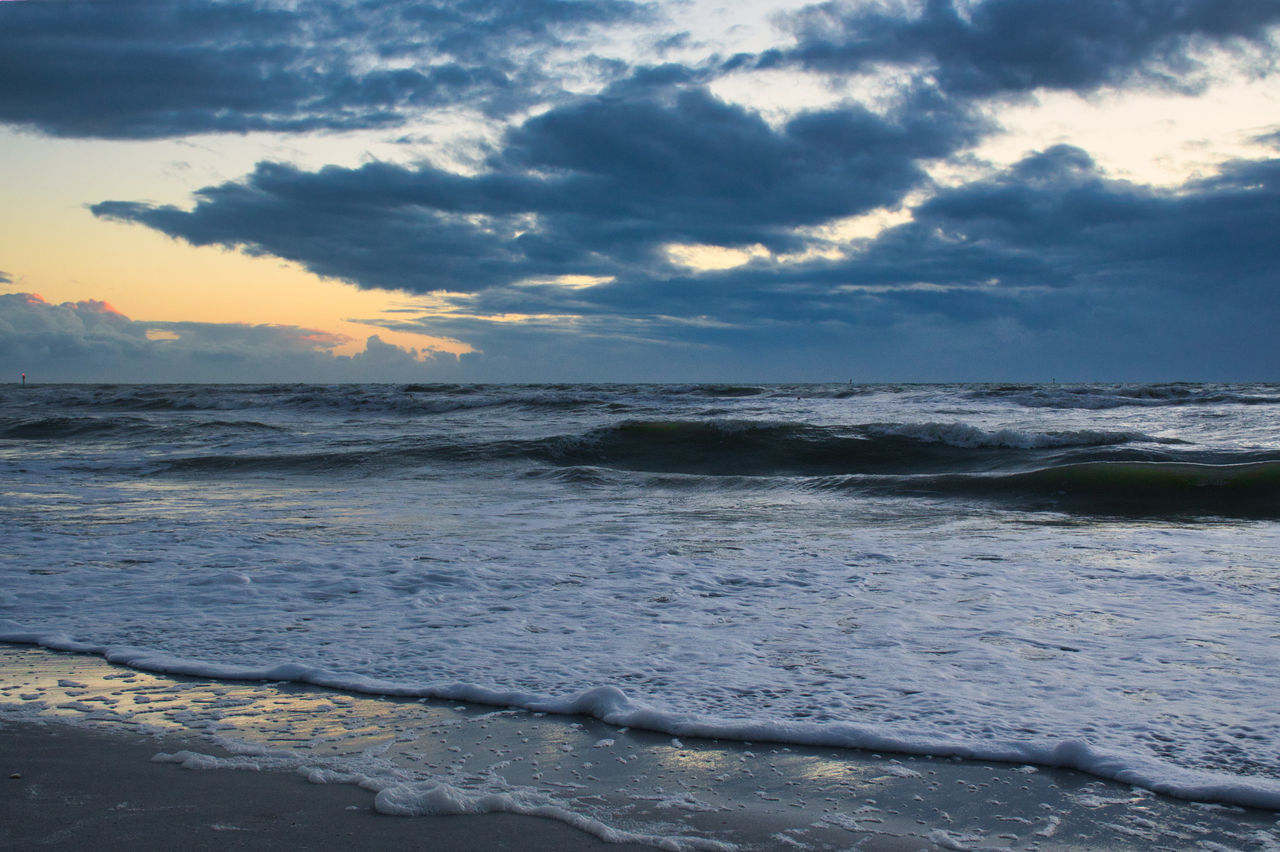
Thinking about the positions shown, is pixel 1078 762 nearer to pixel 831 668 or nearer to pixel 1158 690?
pixel 1158 690

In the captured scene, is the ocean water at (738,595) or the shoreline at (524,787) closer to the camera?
the shoreline at (524,787)

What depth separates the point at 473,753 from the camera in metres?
2.44

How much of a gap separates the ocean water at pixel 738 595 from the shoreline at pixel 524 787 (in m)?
0.13

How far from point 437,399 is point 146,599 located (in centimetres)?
2598

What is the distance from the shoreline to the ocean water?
5.2 inches

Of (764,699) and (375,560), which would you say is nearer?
(764,699)

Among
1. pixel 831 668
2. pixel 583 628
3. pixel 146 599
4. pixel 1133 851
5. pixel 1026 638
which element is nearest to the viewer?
pixel 1133 851

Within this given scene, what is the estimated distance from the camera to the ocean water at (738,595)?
106 inches

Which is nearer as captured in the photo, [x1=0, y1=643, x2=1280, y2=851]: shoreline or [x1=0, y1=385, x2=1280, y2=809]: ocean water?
[x1=0, y1=643, x2=1280, y2=851]: shoreline

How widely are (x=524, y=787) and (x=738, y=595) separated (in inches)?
87.2

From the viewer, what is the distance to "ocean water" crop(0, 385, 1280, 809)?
8.83ft

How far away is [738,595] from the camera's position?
14.0 feet

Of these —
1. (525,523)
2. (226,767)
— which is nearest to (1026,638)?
(226,767)

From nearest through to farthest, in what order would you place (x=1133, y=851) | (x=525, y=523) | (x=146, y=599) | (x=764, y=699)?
(x=1133, y=851)
(x=764, y=699)
(x=146, y=599)
(x=525, y=523)
